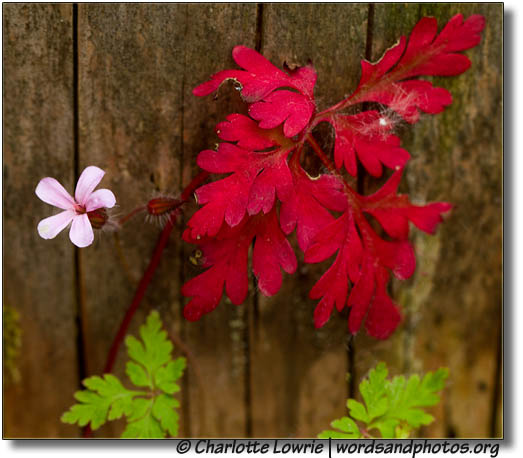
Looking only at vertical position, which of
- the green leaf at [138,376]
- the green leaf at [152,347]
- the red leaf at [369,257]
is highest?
the red leaf at [369,257]

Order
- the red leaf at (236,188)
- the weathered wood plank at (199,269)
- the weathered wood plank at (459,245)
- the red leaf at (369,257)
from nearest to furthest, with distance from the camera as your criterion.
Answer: the red leaf at (236,188) < the red leaf at (369,257) < the weathered wood plank at (199,269) < the weathered wood plank at (459,245)

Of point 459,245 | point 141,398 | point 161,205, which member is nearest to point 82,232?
point 161,205

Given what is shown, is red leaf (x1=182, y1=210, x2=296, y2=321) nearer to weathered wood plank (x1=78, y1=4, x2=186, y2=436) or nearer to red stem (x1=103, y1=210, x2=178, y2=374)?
red stem (x1=103, y1=210, x2=178, y2=374)

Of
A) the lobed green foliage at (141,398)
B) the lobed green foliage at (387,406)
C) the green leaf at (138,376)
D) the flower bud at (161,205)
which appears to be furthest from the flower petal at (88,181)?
the lobed green foliage at (387,406)

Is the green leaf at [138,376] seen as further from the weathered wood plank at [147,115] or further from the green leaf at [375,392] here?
the green leaf at [375,392]

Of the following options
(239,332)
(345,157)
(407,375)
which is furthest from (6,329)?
(407,375)

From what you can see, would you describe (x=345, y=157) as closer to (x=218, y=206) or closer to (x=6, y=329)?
(x=218, y=206)

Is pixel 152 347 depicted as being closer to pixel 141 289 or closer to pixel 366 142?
pixel 141 289
